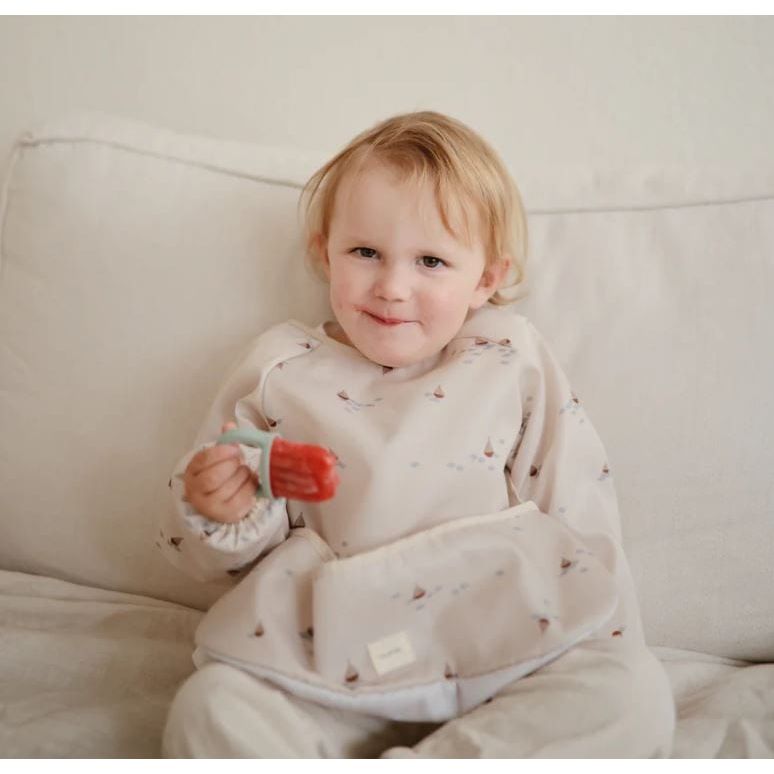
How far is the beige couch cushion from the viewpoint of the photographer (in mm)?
1092

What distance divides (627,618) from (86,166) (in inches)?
37.7

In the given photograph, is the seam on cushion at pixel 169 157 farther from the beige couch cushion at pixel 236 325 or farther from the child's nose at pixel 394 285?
the child's nose at pixel 394 285

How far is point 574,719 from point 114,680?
22.6 inches

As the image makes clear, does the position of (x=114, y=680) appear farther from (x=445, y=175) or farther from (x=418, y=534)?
(x=445, y=175)

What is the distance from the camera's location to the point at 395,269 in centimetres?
100

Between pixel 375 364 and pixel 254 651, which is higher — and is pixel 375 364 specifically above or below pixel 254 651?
above

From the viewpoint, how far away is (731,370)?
1.09m

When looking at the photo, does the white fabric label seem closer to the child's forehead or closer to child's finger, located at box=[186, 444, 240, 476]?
child's finger, located at box=[186, 444, 240, 476]

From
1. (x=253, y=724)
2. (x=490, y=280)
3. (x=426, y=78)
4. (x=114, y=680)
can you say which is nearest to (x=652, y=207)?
(x=490, y=280)

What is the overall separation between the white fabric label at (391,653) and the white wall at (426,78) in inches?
34.4
